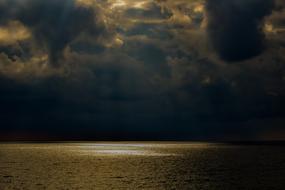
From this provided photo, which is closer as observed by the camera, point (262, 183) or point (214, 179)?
point (262, 183)

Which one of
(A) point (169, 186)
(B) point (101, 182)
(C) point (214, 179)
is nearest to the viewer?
(A) point (169, 186)

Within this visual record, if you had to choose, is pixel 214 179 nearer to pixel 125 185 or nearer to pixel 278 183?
pixel 278 183

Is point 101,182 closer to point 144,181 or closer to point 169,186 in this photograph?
point 144,181

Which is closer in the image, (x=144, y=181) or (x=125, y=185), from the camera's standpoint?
(x=125, y=185)

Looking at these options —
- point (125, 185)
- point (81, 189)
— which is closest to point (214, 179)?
point (125, 185)

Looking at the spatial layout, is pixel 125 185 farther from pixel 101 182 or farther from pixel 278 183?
pixel 278 183

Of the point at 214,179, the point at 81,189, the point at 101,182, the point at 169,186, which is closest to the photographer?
the point at 81,189

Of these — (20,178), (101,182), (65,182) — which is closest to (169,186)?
(101,182)

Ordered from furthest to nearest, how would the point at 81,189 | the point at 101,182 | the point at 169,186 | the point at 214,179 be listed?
the point at 214,179
the point at 101,182
the point at 169,186
the point at 81,189

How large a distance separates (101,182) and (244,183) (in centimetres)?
2564

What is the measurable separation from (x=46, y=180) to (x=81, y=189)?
16193 mm

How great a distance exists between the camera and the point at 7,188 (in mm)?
67250

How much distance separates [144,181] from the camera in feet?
255

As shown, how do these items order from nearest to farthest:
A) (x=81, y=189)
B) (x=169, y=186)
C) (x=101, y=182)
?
(x=81, y=189) → (x=169, y=186) → (x=101, y=182)
